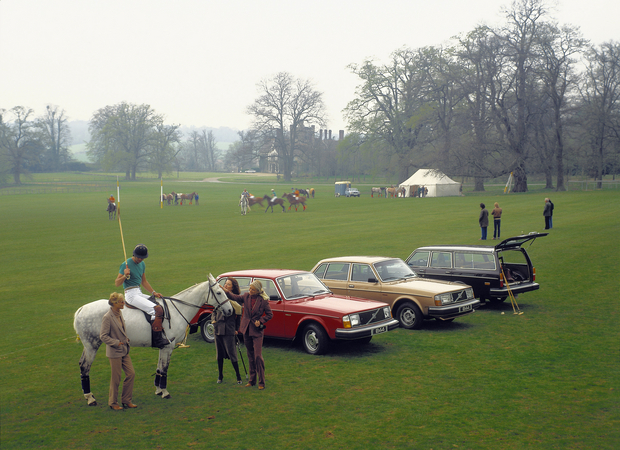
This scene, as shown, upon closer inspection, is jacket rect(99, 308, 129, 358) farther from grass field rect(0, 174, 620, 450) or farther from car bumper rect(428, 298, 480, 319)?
car bumper rect(428, 298, 480, 319)

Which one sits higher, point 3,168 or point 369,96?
point 369,96

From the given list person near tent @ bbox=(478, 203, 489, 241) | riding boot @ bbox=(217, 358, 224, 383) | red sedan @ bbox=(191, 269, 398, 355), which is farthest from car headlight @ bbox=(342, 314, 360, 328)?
person near tent @ bbox=(478, 203, 489, 241)

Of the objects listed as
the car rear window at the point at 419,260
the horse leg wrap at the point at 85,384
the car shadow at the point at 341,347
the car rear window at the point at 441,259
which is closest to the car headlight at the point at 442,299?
the car shadow at the point at 341,347

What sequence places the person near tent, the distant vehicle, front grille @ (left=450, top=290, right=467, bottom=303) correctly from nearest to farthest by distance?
front grille @ (left=450, top=290, right=467, bottom=303)
the distant vehicle
the person near tent

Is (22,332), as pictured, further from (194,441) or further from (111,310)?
(194,441)

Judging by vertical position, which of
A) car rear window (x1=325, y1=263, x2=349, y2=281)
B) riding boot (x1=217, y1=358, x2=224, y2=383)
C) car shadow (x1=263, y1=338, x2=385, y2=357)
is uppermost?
car rear window (x1=325, y1=263, x2=349, y2=281)

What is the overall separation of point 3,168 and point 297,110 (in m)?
57.4

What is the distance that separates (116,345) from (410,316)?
6.85 metres

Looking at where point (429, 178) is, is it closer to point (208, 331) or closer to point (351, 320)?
point (208, 331)

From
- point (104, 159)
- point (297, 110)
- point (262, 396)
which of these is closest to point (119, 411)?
point (262, 396)

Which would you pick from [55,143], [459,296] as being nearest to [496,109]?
[459,296]

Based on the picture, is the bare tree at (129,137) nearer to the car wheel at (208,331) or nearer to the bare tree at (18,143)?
the bare tree at (18,143)

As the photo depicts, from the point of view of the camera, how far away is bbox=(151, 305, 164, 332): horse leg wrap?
316 inches

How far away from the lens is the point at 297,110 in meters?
112
